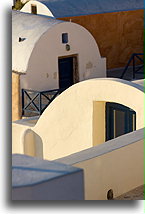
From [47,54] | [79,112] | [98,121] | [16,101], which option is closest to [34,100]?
[16,101]

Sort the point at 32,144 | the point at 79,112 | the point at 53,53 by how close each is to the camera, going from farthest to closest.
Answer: the point at 53,53 → the point at 32,144 → the point at 79,112

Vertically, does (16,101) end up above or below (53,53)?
below

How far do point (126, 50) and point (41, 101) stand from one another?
20.8 ft

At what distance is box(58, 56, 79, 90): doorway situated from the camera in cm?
2280

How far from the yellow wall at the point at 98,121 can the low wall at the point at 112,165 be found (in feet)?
6.98

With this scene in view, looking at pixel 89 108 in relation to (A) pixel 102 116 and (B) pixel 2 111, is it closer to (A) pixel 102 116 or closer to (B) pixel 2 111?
(A) pixel 102 116

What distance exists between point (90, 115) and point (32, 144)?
2210mm

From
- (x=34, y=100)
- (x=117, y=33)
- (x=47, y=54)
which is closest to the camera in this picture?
(x=34, y=100)

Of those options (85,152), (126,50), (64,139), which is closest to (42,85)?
(126,50)

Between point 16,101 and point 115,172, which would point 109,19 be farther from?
point 115,172

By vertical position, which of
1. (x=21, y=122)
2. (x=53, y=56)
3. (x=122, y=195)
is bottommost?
(x=122, y=195)

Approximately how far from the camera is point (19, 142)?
14133mm

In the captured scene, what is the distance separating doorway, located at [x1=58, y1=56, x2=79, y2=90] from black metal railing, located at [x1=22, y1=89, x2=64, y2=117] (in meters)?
1.30

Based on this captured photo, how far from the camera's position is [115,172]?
9586 millimetres
